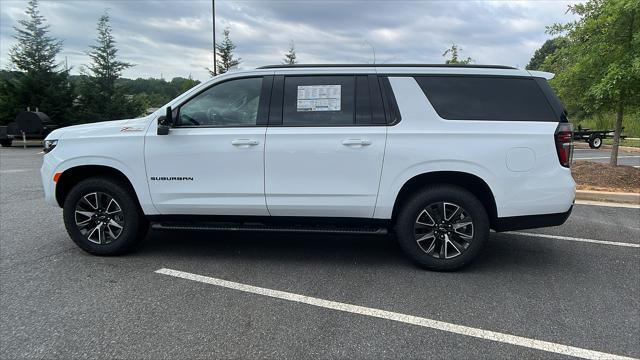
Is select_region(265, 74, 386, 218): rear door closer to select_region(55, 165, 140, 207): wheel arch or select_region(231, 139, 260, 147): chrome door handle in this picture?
select_region(231, 139, 260, 147): chrome door handle

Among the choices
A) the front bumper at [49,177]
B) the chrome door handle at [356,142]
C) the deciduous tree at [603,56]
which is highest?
the deciduous tree at [603,56]

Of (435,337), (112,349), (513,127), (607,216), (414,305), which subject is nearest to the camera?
(112,349)

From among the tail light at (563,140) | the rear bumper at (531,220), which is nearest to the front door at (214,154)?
the rear bumper at (531,220)

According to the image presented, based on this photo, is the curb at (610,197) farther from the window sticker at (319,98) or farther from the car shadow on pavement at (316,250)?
the window sticker at (319,98)

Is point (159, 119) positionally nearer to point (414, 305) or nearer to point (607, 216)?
point (414, 305)

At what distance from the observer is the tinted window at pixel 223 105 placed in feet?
15.0

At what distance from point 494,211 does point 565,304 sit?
3.32 feet

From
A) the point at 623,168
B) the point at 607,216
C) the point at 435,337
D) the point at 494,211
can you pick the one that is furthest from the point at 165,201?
the point at 623,168

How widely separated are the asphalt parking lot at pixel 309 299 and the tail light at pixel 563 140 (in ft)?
3.78

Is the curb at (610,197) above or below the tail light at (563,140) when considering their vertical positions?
below

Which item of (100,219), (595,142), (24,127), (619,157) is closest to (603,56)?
(100,219)

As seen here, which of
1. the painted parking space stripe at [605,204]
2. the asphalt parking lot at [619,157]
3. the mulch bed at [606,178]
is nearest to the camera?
the painted parking space stripe at [605,204]

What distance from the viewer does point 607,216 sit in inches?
273

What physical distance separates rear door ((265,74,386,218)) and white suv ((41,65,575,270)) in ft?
0.03
